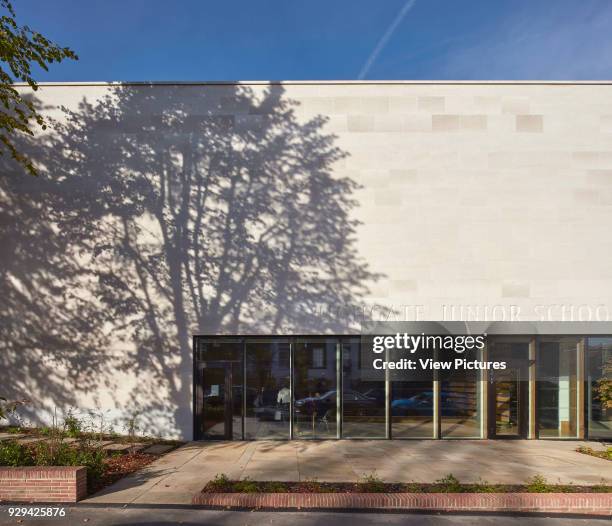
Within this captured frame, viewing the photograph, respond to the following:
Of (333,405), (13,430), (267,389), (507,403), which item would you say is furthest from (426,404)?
(13,430)

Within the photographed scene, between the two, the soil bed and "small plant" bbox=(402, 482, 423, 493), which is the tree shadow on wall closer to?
the soil bed

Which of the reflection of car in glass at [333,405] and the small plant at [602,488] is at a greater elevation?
the reflection of car in glass at [333,405]

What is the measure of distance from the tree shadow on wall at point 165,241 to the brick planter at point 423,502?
586 cm

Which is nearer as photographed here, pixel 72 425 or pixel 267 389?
pixel 72 425

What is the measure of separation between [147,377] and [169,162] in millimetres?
6388

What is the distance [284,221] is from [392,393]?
19.9 feet

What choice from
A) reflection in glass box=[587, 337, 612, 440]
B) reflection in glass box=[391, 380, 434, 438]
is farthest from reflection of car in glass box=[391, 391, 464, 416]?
reflection in glass box=[587, 337, 612, 440]

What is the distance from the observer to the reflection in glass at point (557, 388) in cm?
1466

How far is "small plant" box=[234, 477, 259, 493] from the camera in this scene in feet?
29.3

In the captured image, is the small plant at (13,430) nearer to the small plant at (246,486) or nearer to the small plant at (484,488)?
the small plant at (246,486)

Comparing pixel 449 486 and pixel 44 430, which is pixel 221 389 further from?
pixel 449 486

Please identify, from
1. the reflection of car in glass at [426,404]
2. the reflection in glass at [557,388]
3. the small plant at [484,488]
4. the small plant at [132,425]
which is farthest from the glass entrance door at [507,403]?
the small plant at [132,425]

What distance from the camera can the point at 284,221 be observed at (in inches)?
563

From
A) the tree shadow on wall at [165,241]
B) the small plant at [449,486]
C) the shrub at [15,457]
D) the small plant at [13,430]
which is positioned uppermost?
the tree shadow on wall at [165,241]
